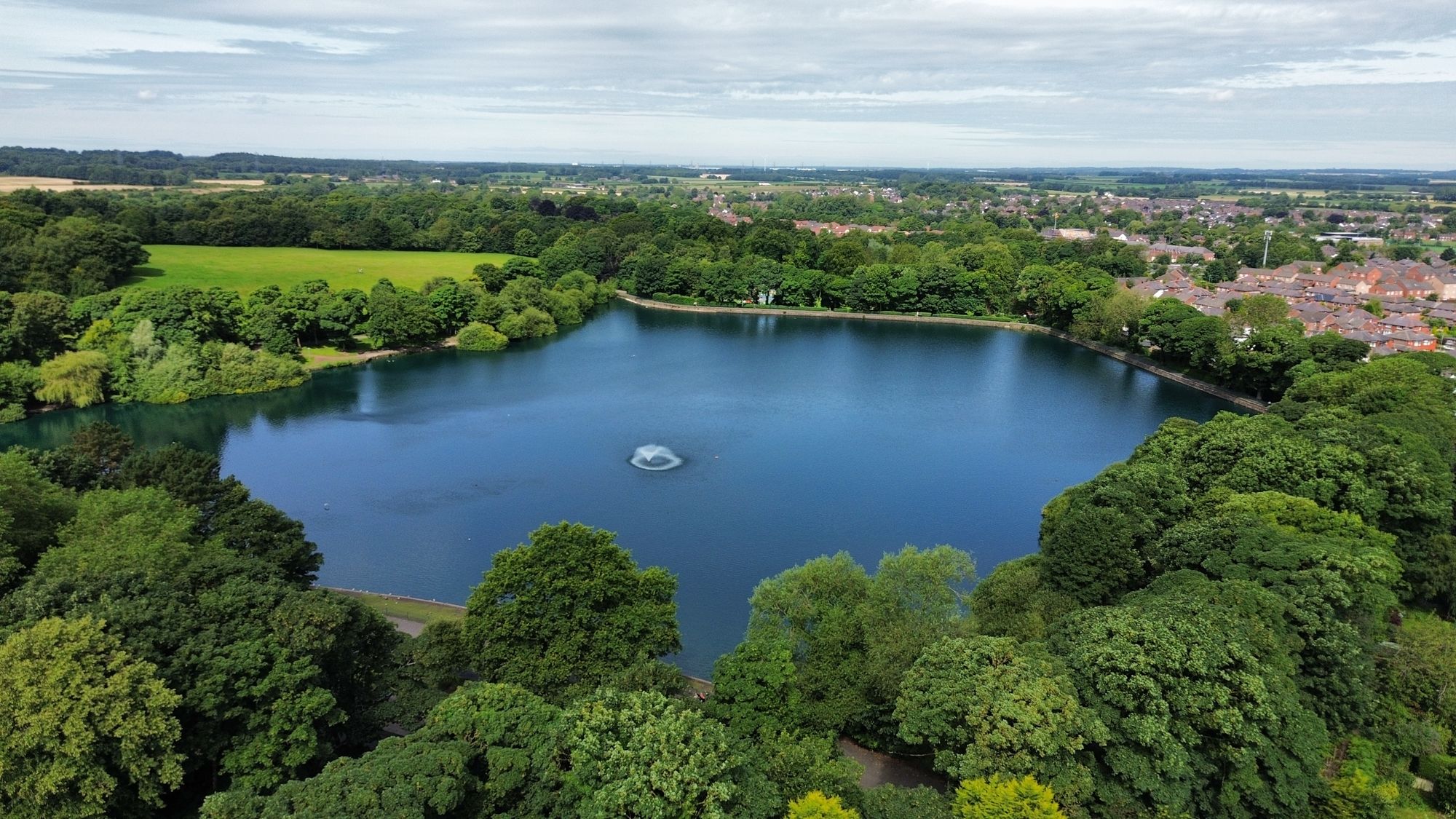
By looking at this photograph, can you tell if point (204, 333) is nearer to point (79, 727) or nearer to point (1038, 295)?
point (79, 727)

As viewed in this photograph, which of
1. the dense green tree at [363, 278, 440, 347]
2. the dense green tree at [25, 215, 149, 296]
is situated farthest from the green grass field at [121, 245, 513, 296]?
the dense green tree at [363, 278, 440, 347]

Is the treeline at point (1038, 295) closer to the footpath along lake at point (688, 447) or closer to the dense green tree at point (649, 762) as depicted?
the footpath along lake at point (688, 447)

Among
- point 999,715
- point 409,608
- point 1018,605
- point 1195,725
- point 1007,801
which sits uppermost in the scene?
point 999,715

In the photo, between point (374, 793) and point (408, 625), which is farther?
point (408, 625)

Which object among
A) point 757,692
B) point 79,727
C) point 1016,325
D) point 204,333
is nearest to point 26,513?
point 79,727

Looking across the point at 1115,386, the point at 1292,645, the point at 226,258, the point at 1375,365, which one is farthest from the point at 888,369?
the point at 226,258

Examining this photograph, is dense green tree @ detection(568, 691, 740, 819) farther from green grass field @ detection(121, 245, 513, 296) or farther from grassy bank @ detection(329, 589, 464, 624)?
green grass field @ detection(121, 245, 513, 296)

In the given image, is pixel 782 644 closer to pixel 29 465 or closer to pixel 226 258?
pixel 29 465
